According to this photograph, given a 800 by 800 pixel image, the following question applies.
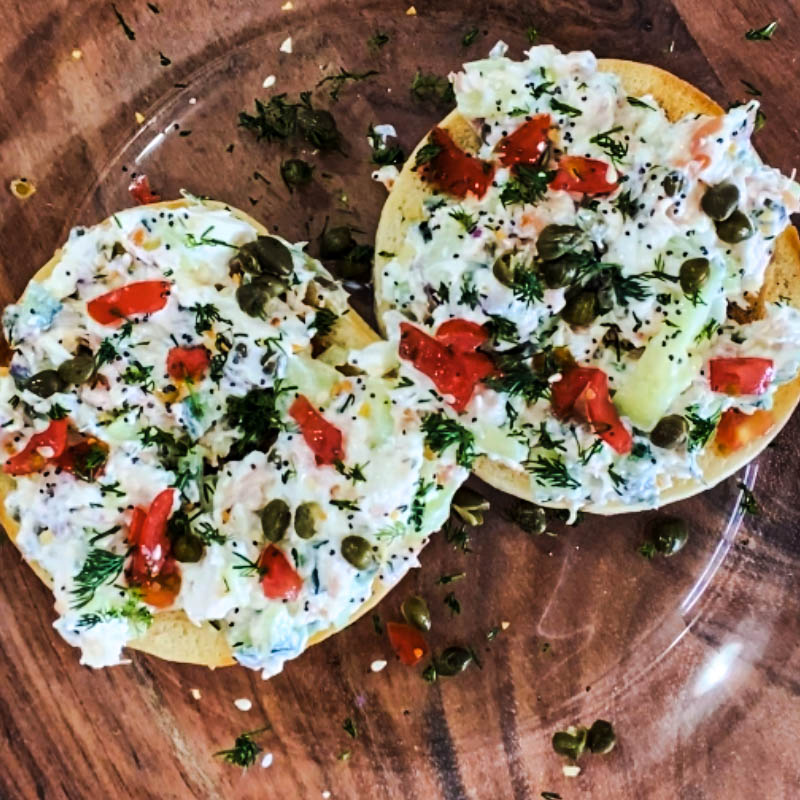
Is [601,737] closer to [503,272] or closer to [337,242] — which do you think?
[503,272]

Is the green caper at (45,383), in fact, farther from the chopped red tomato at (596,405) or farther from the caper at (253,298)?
the chopped red tomato at (596,405)

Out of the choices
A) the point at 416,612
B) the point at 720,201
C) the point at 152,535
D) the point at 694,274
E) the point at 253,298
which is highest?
the point at 253,298

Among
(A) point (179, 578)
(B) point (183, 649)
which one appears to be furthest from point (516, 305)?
(B) point (183, 649)

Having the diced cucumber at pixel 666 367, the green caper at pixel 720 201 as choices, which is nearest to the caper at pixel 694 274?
the diced cucumber at pixel 666 367

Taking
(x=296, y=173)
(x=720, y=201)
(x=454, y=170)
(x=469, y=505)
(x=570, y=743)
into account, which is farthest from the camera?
(x=570, y=743)

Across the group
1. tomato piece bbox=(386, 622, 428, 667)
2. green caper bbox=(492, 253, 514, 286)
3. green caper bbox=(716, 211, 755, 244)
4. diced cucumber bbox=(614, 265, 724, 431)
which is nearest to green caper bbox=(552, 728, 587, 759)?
tomato piece bbox=(386, 622, 428, 667)

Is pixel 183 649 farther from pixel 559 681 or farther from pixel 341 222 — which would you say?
pixel 341 222

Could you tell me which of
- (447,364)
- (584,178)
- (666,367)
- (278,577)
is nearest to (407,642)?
(278,577)
